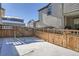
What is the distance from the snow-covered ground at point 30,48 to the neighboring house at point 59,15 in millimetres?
438

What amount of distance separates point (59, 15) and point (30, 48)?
96 centimetres

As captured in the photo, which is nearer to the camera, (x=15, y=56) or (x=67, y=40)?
(x=15, y=56)

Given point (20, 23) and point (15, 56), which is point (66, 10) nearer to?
point (20, 23)

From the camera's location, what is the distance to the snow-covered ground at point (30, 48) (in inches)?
119

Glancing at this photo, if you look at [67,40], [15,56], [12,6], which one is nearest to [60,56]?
[67,40]

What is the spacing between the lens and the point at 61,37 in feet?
12.0

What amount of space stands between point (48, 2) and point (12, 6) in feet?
2.55

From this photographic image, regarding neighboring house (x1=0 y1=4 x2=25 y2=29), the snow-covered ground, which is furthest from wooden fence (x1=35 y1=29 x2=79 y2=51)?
neighboring house (x1=0 y1=4 x2=25 y2=29)

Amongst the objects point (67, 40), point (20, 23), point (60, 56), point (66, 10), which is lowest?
point (60, 56)

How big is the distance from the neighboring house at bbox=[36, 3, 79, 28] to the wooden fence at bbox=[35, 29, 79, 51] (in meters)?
0.16

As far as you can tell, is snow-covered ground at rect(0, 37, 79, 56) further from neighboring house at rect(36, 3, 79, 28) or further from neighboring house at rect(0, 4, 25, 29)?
neighboring house at rect(36, 3, 79, 28)

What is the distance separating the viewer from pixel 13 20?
319 cm

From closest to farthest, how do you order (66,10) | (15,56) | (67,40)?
(15,56) < (66,10) < (67,40)

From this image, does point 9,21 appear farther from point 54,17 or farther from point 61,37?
point 61,37
